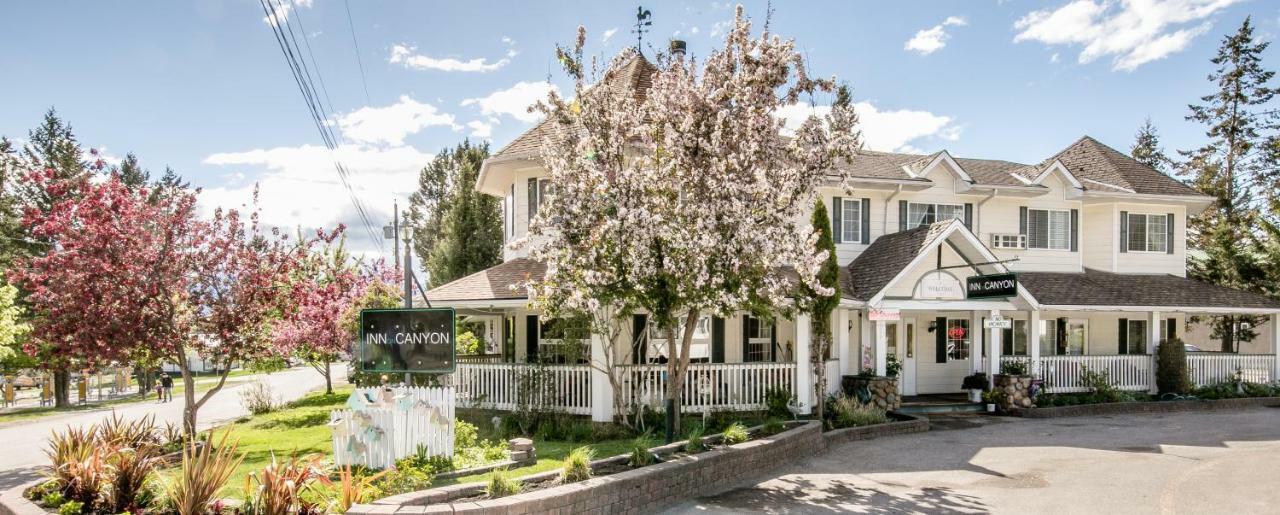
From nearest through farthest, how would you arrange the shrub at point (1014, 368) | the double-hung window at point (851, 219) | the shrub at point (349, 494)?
the shrub at point (349, 494)
the shrub at point (1014, 368)
the double-hung window at point (851, 219)

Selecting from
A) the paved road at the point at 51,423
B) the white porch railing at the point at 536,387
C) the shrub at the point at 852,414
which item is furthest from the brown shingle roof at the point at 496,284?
Answer: the shrub at the point at 852,414

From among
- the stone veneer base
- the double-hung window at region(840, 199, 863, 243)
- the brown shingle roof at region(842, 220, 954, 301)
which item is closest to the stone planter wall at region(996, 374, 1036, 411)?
the brown shingle roof at region(842, 220, 954, 301)

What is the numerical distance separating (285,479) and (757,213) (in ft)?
22.4

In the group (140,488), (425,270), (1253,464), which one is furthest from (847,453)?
(425,270)

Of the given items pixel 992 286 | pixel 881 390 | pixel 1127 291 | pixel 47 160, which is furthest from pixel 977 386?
pixel 47 160

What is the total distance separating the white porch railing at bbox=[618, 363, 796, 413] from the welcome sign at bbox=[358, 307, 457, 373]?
4.88 meters

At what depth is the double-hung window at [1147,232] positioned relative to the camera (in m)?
23.4

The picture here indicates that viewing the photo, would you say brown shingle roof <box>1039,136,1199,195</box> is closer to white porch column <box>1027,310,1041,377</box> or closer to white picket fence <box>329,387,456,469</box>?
white porch column <box>1027,310,1041,377</box>

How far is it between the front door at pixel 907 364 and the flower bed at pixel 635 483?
797 centimetres

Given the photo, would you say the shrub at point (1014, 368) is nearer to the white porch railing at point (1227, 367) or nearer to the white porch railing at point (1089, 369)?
the white porch railing at point (1089, 369)

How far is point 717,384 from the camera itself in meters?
15.9

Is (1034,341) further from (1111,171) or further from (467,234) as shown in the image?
(467,234)

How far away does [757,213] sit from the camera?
1081cm

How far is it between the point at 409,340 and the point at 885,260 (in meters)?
12.3
